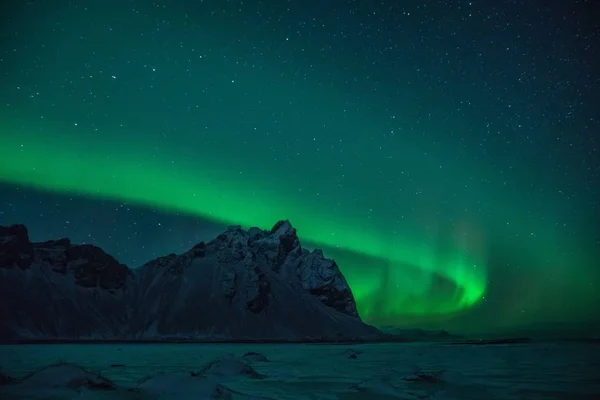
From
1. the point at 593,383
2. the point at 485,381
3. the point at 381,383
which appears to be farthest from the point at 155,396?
the point at 593,383

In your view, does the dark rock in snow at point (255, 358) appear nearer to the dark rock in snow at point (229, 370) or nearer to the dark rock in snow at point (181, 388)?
the dark rock in snow at point (229, 370)

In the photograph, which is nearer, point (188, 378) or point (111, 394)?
point (111, 394)

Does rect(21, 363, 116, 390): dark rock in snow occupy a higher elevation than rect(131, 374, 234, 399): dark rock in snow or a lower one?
lower

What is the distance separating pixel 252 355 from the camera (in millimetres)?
95688

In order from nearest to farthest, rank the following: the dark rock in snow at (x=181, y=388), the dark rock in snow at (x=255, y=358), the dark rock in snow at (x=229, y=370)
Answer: the dark rock in snow at (x=181, y=388)
the dark rock in snow at (x=229, y=370)
the dark rock in snow at (x=255, y=358)

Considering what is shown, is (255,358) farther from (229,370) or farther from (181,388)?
(181,388)

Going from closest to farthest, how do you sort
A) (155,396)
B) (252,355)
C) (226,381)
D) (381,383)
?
(155,396) < (381,383) < (226,381) < (252,355)

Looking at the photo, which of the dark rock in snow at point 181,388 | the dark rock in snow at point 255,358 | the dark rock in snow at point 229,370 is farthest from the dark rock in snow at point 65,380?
the dark rock in snow at point 255,358

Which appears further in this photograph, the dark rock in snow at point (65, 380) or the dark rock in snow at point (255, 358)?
the dark rock in snow at point (255, 358)

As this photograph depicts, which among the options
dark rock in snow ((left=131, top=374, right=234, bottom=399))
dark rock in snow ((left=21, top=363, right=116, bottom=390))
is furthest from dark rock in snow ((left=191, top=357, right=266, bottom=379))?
dark rock in snow ((left=21, top=363, right=116, bottom=390))

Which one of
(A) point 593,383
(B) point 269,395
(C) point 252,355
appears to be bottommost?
(C) point 252,355

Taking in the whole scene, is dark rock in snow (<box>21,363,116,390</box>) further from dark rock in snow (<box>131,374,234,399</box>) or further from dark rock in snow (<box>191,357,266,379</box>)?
dark rock in snow (<box>191,357,266,379</box>)

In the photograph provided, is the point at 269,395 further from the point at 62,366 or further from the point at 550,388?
the point at 550,388

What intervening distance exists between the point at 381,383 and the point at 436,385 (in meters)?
5.29
